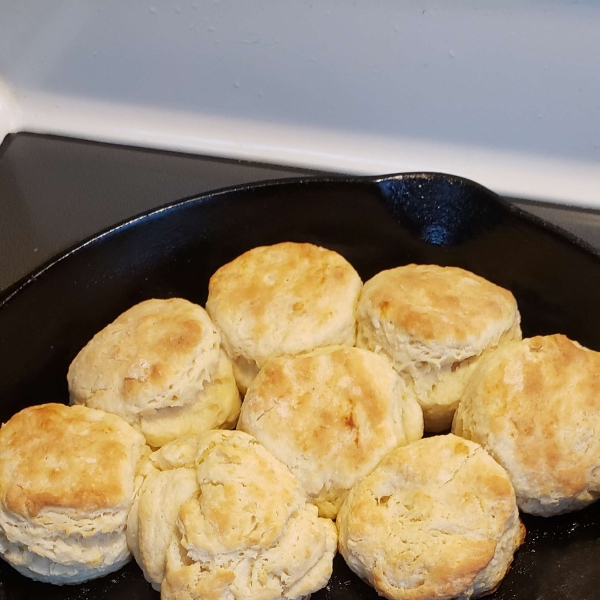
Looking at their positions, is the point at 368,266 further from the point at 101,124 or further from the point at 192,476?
the point at 101,124

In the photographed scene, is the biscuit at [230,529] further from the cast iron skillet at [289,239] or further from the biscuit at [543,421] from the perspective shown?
the biscuit at [543,421]

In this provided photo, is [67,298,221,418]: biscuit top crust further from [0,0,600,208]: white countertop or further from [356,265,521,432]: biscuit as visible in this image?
[0,0,600,208]: white countertop

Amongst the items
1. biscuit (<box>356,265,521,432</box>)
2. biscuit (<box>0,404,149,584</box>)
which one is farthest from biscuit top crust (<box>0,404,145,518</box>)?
biscuit (<box>356,265,521,432</box>)

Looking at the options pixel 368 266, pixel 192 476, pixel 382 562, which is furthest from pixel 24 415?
pixel 368 266

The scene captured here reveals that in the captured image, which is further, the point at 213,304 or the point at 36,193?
the point at 36,193

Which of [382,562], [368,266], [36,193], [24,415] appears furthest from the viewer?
[36,193]

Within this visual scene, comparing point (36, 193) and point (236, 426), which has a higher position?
point (36, 193)
